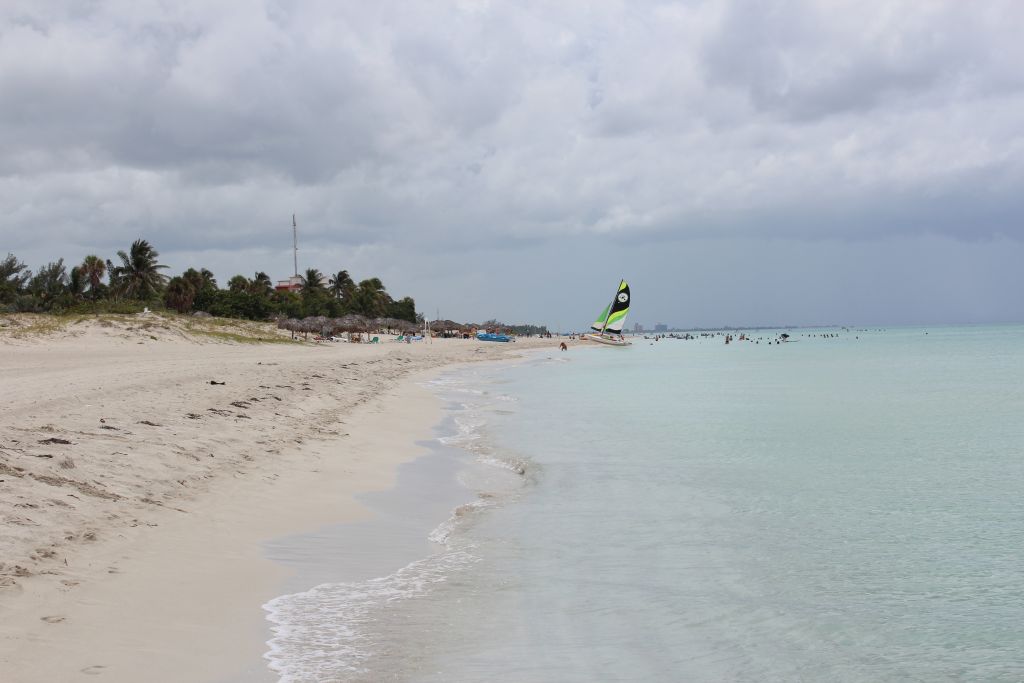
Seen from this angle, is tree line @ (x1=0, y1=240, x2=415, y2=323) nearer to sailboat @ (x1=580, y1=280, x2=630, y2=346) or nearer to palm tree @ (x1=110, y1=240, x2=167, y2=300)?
palm tree @ (x1=110, y1=240, x2=167, y2=300)

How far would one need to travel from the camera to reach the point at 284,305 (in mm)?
85500

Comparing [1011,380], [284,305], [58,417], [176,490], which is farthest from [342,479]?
[284,305]

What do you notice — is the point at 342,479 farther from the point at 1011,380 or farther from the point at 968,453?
the point at 1011,380

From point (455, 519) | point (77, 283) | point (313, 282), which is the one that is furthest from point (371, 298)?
point (455, 519)

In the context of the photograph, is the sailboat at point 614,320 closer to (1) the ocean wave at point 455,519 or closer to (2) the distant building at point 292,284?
(2) the distant building at point 292,284

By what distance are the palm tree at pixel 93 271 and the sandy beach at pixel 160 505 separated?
194 feet

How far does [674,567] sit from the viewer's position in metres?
7.06

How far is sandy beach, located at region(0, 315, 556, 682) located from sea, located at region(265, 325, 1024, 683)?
49cm

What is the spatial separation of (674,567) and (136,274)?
73.4 m

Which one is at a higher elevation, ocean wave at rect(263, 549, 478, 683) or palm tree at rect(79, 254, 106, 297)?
palm tree at rect(79, 254, 106, 297)

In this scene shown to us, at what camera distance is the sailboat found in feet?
297

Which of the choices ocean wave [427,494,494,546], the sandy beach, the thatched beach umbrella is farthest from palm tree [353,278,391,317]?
ocean wave [427,494,494,546]

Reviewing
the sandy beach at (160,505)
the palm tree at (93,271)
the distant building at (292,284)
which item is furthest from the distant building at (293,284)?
the sandy beach at (160,505)

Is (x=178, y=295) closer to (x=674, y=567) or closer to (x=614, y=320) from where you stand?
(x=614, y=320)
